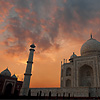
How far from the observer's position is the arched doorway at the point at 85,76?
25362 mm

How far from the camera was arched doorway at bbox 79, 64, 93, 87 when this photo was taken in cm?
2536

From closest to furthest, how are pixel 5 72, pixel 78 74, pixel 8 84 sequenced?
1. pixel 78 74
2. pixel 8 84
3. pixel 5 72

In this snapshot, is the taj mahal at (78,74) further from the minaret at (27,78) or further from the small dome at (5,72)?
the small dome at (5,72)

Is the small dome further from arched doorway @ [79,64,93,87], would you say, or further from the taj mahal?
arched doorway @ [79,64,93,87]

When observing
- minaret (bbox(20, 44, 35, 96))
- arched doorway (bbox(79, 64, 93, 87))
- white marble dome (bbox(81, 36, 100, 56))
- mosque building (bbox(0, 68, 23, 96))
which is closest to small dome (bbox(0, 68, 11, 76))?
mosque building (bbox(0, 68, 23, 96))

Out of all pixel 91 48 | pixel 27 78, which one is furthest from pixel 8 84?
pixel 91 48

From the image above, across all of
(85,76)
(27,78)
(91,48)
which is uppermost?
(91,48)

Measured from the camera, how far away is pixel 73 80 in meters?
25.9

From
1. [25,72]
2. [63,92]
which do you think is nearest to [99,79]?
[63,92]

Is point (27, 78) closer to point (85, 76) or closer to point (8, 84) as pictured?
point (8, 84)

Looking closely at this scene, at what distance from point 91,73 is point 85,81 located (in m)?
2.20

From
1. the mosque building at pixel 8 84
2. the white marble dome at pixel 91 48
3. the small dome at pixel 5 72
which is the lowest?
the mosque building at pixel 8 84

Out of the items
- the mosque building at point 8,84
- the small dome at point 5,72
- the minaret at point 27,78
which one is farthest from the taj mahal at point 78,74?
the small dome at point 5,72

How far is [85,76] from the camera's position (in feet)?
85.9
